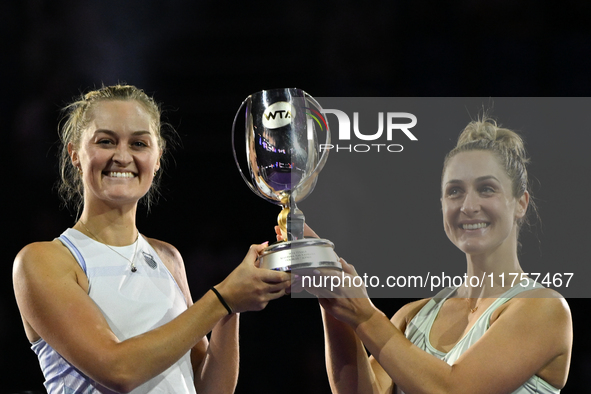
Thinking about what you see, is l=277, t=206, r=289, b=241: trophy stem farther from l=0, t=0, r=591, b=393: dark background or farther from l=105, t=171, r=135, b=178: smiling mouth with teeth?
l=0, t=0, r=591, b=393: dark background

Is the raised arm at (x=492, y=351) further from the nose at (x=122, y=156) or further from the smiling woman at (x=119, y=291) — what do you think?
the nose at (x=122, y=156)

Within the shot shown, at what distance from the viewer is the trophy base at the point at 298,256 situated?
1.39m

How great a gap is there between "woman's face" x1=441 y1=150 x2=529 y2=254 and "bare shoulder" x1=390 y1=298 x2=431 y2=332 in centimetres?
29

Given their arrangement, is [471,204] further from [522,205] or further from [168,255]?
[168,255]

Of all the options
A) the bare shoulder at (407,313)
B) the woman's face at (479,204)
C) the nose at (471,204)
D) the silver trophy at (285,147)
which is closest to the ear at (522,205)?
the woman's face at (479,204)

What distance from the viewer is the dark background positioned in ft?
8.91

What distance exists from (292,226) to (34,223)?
177 centimetres

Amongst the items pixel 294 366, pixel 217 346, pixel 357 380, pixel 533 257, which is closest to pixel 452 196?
pixel 533 257

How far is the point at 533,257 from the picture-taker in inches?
62.1

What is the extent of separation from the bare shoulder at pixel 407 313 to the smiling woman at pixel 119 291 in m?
0.47

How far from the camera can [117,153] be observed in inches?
62.6

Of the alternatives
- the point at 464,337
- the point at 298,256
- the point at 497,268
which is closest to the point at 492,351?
the point at 464,337

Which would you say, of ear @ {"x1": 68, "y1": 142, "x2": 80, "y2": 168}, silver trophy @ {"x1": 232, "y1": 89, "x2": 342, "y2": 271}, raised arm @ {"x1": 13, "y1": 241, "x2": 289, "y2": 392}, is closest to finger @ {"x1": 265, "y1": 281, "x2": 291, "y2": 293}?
raised arm @ {"x1": 13, "y1": 241, "x2": 289, "y2": 392}

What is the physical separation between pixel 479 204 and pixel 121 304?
90 cm
